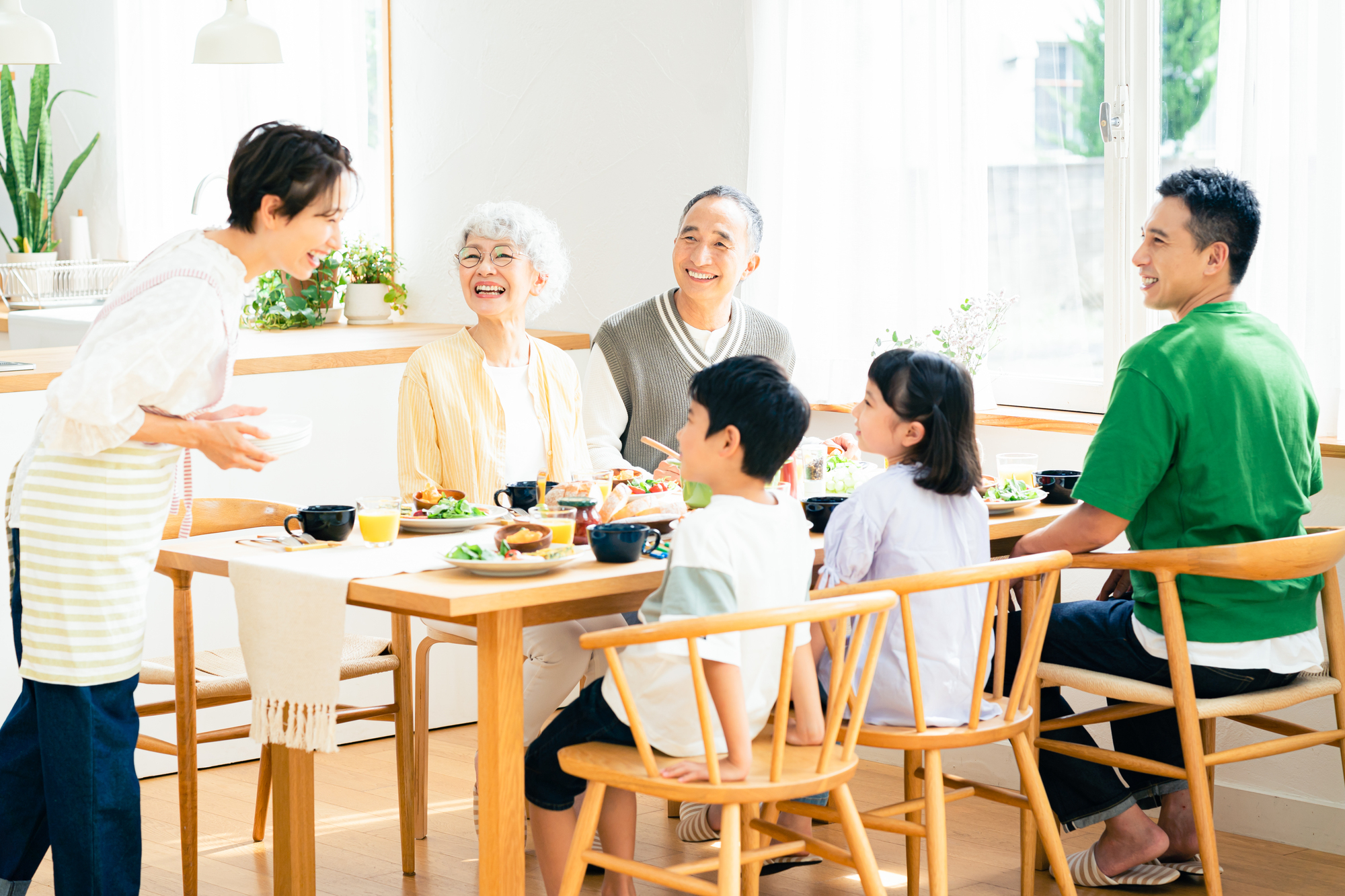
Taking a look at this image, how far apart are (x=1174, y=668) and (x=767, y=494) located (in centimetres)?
87

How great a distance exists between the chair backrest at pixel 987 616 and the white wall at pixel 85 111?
205 inches

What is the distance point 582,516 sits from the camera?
2.63 m

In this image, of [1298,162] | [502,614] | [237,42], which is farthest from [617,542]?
[237,42]

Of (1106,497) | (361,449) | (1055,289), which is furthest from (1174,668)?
(361,449)

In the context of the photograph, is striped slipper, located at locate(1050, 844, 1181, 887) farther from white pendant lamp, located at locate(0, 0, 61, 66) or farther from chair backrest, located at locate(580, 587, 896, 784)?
white pendant lamp, located at locate(0, 0, 61, 66)

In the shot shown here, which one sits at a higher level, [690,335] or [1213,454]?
[690,335]

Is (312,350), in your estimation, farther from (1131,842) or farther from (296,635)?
(1131,842)

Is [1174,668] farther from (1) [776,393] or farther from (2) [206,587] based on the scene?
(2) [206,587]

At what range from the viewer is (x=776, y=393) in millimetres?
2203

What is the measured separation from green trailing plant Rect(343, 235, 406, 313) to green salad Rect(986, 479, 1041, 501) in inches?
109

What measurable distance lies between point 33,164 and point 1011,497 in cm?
514

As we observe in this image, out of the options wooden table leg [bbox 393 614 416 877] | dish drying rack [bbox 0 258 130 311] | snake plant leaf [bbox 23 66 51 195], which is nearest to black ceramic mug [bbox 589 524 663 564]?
wooden table leg [bbox 393 614 416 877]

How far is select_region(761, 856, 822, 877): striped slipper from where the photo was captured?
2.96m

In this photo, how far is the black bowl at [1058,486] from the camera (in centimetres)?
307
